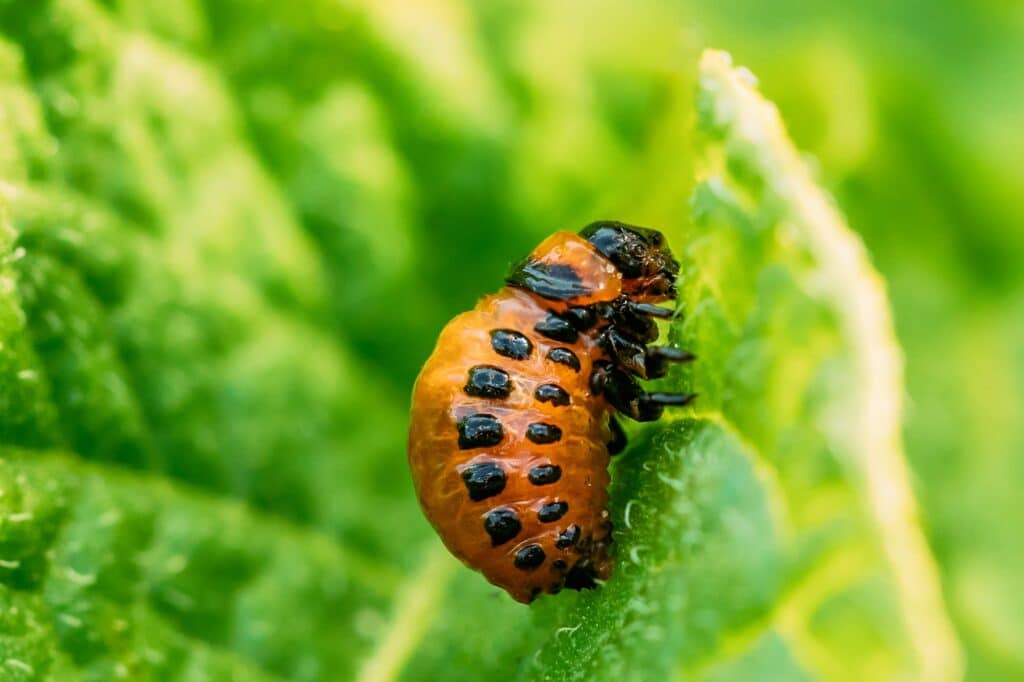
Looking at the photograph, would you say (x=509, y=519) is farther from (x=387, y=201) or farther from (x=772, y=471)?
(x=387, y=201)

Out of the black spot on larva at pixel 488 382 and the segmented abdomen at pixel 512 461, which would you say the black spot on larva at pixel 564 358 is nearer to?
the segmented abdomen at pixel 512 461

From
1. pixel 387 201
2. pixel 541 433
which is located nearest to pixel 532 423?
pixel 541 433

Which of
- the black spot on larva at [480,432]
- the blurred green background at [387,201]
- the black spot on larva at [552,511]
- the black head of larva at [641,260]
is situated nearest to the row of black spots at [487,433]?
the black spot on larva at [480,432]

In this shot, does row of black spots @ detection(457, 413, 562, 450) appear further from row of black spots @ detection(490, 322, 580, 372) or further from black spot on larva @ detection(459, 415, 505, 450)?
row of black spots @ detection(490, 322, 580, 372)

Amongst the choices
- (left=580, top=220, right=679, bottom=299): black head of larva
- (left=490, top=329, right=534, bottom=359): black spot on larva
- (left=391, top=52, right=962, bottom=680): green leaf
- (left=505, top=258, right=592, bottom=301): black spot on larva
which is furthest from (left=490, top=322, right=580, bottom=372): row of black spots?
(left=391, top=52, right=962, bottom=680): green leaf

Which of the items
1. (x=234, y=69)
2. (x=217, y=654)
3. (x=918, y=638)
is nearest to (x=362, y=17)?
(x=234, y=69)

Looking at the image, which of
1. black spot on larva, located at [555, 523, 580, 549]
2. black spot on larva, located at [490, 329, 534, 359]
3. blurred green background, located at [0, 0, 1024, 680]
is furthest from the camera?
blurred green background, located at [0, 0, 1024, 680]
